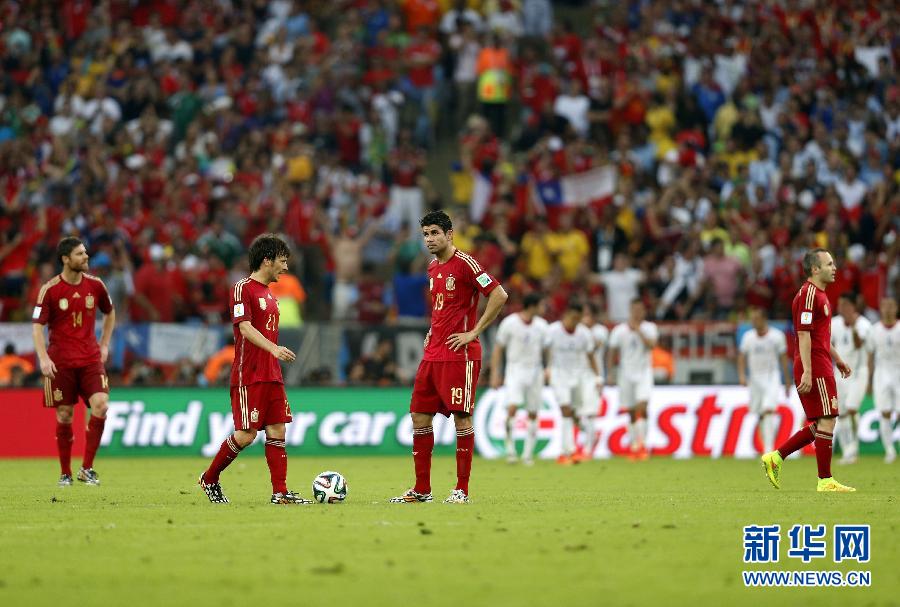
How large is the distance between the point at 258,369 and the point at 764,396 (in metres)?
13.0

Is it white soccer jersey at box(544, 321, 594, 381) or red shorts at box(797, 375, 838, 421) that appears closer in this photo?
red shorts at box(797, 375, 838, 421)

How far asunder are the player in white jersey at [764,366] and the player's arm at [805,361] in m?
8.76

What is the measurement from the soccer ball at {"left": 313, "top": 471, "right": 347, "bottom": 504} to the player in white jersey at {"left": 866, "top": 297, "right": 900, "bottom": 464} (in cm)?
1259

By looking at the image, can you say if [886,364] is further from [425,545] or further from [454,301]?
[425,545]

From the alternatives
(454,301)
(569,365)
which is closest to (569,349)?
(569,365)

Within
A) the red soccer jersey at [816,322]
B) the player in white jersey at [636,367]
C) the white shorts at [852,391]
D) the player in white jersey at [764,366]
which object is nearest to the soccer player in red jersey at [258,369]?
the red soccer jersey at [816,322]

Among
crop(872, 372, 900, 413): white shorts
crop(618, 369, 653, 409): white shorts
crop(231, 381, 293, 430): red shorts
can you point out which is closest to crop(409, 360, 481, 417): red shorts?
crop(231, 381, 293, 430): red shorts

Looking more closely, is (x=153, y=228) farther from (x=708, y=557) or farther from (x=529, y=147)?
(x=708, y=557)

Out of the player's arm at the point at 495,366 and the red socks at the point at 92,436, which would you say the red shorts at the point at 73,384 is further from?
the player's arm at the point at 495,366

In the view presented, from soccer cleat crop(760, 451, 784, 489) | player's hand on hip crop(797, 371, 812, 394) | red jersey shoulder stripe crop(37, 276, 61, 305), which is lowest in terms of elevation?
soccer cleat crop(760, 451, 784, 489)

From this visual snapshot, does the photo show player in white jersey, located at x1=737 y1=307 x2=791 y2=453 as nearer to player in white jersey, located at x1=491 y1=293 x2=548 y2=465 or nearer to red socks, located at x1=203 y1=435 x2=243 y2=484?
player in white jersey, located at x1=491 y1=293 x2=548 y2=465

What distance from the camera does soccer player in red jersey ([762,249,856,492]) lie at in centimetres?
1598

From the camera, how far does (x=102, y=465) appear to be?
2330cm

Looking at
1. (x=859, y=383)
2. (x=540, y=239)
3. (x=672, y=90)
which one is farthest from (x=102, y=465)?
(x=672, y=90)
